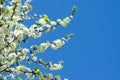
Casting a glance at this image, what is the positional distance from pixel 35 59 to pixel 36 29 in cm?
104

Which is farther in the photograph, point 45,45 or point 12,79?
point 12,79

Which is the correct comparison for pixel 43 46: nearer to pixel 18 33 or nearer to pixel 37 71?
pixel 37 71

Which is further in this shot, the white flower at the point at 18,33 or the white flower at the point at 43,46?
the white flower at the point at 43,46

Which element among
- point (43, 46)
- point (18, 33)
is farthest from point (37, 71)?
point (18, 33)

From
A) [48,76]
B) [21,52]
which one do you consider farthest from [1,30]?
[48,76]

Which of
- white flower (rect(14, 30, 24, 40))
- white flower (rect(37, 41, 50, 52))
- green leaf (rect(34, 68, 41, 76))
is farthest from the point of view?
white flower (rect(37, 41, 50, 52))

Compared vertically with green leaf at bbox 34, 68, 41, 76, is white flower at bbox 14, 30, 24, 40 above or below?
above

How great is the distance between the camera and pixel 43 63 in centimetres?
1209

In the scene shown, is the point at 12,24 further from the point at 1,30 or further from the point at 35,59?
the point at 35,59

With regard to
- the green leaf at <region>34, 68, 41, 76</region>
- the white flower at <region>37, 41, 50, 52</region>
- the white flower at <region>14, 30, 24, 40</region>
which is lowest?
the green leaf at <region>34, 68, 41, 76</region>

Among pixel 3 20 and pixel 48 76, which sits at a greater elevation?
pixel 3 20

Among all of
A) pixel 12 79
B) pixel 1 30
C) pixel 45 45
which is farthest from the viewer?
pixel 12 79

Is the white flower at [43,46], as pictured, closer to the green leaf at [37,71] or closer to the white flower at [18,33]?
the green leaf at [37,71]

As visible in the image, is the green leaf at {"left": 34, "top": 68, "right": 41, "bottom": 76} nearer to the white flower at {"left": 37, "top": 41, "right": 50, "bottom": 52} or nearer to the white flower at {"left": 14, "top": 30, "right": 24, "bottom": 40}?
the white flower at {"left": 37, "top": 41, "right": 50, "bottom": 52}
